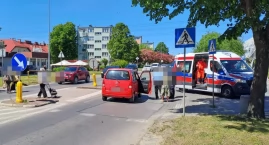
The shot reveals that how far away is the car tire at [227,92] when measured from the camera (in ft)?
50.7

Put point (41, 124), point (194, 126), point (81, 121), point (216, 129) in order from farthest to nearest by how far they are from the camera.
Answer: point (81, 121) < point (41, 124) < point (194, 126) < point (216, 129)

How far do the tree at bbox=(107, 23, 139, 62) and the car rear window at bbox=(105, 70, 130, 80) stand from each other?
6905 cm

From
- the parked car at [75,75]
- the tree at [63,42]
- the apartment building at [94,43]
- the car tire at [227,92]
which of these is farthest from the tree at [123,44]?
the car tire at [227,92]

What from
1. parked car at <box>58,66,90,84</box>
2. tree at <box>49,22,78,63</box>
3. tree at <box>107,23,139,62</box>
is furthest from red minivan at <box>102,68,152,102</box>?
tree at <box>49,22,78,63</box>

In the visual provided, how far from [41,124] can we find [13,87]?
11.6m

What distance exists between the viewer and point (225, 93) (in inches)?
618

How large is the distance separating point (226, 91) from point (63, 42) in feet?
265

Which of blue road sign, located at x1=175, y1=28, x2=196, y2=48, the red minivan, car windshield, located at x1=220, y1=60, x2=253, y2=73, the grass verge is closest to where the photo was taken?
the grass verge

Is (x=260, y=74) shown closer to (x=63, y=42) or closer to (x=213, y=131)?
(x=213, y=131)

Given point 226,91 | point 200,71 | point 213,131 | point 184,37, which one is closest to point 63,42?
point 200,71

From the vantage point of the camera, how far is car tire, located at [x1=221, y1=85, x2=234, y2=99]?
1546cm

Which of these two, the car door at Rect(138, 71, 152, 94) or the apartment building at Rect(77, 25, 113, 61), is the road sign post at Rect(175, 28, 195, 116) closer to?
the car door at Rect(138, 71, 152, 94)

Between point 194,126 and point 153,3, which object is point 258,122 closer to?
point 194,126

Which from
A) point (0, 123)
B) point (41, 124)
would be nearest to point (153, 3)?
point (41, 124)
